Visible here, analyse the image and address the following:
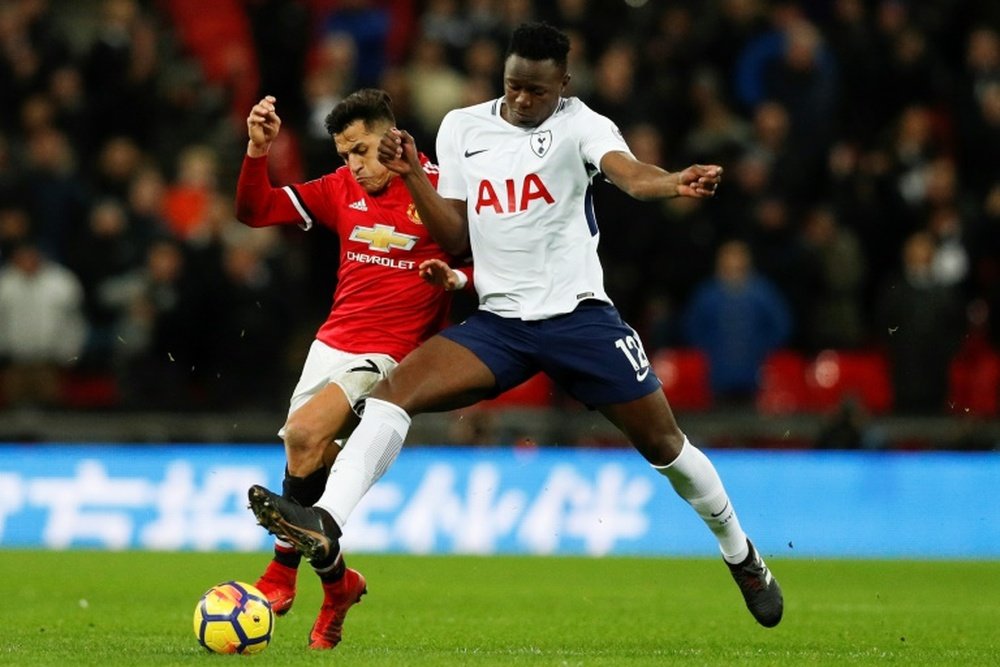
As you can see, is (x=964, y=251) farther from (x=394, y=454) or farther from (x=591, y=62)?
(x=394, y=454)

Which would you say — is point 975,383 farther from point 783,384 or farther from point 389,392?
point 389,392

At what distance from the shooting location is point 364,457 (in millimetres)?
7684

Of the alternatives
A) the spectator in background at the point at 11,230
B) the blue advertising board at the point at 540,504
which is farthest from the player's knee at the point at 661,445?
the spectator in background at the point at 11,230

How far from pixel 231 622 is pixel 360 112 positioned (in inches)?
90.2

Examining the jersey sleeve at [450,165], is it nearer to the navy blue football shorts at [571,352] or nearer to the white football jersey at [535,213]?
the white football jersey at [535,213]

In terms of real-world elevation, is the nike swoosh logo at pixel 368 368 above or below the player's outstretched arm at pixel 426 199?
below

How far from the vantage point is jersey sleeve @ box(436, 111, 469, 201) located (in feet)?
27.2

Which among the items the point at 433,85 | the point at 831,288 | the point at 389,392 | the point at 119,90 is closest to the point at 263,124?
the point at 389,392

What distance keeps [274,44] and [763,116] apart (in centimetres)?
454

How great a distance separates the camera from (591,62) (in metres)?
17.0

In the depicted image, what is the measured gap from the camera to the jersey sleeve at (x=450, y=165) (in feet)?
27.2

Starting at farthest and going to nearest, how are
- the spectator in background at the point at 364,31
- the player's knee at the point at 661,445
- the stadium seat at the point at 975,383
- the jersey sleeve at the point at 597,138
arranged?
the spectator in background at the point at 364,31, the stadium seat at the point at 975,383, the player's knee at the point at 661,445, the jersey sleeve at the point at 597,138

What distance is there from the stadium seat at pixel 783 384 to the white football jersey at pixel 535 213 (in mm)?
7388

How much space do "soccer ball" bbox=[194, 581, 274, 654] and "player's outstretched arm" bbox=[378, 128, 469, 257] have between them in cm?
169
